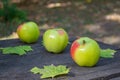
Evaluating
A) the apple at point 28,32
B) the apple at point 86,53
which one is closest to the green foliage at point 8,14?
the apple at point 28,32

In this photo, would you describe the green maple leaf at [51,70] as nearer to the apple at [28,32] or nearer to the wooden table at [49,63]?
the wooden table at [49,63]

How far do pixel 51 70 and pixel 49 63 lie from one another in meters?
0.12

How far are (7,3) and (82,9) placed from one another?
191 centimetres

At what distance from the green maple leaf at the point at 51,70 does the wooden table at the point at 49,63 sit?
16 mm

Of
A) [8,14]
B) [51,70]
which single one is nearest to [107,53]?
[51,70]

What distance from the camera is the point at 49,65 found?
1329 millimetres

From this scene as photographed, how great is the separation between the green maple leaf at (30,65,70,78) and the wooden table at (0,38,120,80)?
0.05ft

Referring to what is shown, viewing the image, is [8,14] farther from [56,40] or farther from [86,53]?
[86,53]

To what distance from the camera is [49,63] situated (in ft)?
4.48

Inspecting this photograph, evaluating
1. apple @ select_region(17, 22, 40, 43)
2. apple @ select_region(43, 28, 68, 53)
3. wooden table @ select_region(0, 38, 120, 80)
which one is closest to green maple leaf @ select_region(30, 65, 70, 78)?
wooden table @ select_region(0, 38, 120, 80)

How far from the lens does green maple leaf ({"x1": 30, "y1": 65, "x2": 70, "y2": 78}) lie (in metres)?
1.20

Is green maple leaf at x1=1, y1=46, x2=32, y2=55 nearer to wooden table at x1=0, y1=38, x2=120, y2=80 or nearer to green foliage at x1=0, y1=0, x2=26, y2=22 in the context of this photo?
wooden table at x1=0, y1=38, x2=120, y2=80

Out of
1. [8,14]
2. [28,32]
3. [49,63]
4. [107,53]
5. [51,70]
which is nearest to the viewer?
[51,70]

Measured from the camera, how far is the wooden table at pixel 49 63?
120 cm
